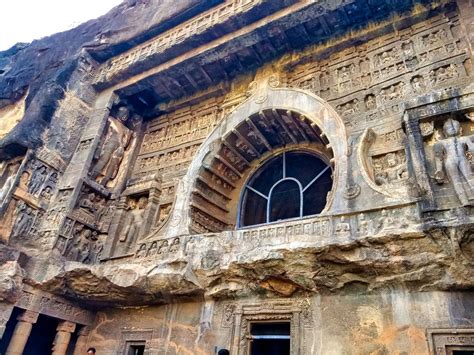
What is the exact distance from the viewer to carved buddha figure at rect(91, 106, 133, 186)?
1001cm

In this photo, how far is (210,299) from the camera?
6.84 metres

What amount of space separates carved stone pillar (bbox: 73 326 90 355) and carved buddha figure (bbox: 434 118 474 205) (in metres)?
7.92

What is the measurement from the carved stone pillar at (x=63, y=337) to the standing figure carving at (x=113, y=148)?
365 cm

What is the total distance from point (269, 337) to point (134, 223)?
473cm

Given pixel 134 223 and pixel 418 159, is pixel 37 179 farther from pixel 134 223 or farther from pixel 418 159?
pixel 418 159

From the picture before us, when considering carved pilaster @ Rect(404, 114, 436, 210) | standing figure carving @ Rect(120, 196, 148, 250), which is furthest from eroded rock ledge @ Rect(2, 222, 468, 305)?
standing figure carving @ Rect(120, 196, 148, 250)

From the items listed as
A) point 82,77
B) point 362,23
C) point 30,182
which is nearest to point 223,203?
point 30,182

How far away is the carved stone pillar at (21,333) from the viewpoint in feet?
23.4

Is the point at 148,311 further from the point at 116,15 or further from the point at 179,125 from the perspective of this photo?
the point at 116,15

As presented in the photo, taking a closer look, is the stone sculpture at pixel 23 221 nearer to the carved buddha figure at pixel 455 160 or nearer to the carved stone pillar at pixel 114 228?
the carved stone pillar at pixel 114 228

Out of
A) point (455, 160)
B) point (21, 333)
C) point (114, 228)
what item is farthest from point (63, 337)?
point (455, 160)

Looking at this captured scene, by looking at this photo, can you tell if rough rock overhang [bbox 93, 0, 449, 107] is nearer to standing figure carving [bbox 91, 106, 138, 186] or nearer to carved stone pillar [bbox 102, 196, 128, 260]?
standing figure carving [bbox 91, 106, 138, 186]

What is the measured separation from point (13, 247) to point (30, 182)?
1.61m

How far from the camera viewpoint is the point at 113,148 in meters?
10.4
